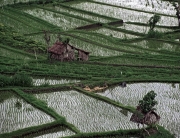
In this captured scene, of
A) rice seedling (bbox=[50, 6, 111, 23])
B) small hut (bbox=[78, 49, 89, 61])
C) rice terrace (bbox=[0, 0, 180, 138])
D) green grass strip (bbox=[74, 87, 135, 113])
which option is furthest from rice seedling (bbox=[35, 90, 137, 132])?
rice seedling (bbox=[50, 6, 111, 23])

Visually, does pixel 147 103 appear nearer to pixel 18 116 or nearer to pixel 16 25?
pixel 18 116

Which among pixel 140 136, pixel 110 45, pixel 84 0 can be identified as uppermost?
pixel 84 0

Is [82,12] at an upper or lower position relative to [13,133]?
upper

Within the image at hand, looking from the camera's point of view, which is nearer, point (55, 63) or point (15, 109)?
point (15, 109)

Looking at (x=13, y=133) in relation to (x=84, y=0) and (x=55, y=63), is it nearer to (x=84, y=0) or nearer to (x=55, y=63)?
(x=55, y=63)

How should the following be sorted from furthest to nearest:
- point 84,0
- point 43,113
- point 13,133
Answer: point 84,0, point 43,113, point 13,133

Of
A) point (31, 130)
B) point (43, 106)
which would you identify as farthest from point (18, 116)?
point (31, 130)

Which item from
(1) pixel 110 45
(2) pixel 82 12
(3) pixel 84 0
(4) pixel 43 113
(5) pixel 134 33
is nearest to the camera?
(4) pixel 43 113

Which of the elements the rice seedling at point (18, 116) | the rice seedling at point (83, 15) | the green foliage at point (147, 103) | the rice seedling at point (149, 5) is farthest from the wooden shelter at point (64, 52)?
the rice seedling at point (149, 5)

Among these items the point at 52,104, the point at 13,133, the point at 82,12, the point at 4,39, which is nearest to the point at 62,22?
the point at 82,12

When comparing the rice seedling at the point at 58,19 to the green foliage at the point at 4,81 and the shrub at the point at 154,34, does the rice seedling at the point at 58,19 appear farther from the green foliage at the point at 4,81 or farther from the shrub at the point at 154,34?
the green foliage at the point at 4,81
